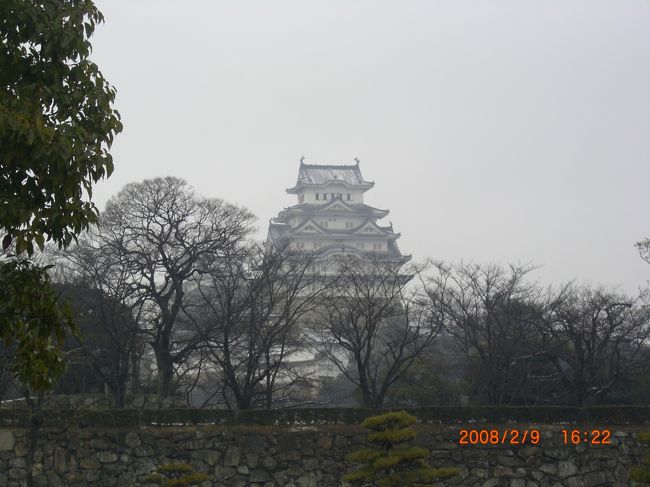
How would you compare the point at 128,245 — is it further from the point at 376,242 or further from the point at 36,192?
the point at 376,242

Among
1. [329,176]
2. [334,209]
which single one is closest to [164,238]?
[334,209]

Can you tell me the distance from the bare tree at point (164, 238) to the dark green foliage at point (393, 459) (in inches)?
328

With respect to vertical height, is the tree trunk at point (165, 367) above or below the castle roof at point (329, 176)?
below

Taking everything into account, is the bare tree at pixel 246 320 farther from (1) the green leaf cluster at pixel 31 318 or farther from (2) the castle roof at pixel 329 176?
(2) the castle roof at pixel 329 176

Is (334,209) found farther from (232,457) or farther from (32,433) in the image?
(32,433)

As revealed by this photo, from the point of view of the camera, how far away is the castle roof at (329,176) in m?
67.8

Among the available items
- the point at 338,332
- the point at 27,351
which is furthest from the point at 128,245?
the point at 27,351

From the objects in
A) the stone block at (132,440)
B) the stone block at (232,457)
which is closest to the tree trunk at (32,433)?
the stone block at (132,440)

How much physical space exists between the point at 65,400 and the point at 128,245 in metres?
5.36

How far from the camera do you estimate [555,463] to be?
18.4 m
